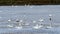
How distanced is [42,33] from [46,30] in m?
0.22

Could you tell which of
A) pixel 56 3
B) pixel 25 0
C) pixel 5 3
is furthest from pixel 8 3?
pixel 56 3

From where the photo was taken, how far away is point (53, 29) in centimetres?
344

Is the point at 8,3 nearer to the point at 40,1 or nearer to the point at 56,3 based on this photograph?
the point at 40,1

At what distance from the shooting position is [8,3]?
9.16m

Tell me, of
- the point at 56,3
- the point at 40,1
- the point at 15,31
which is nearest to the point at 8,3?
the point at 40,1

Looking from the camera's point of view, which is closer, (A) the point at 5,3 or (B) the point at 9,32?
(B) the point at 9,32

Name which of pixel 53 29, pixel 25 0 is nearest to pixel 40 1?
pixel 25 0

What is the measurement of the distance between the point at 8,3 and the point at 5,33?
19.8 ft

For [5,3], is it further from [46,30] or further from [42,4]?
[46,30]

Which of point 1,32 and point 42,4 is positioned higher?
point 1,32

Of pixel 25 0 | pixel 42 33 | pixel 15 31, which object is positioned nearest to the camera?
pixel 42 33

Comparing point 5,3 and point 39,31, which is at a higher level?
point 39,31

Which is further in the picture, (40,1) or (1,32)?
(40,1)

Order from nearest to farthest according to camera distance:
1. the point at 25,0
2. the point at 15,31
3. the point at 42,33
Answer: the point at 42,33
the point at 15,31
the point at 25,0
